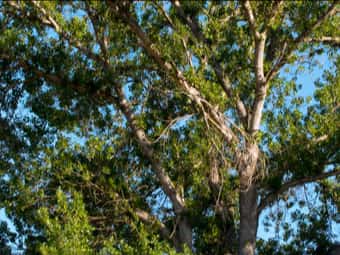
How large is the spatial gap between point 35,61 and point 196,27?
8.80ft

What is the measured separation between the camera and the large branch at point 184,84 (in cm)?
1016

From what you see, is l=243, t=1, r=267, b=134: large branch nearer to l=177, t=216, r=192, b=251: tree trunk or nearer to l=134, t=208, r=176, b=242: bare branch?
l=177, t=216, r=192, b=251: tree trunk

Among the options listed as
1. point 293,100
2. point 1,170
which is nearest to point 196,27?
point 293,100

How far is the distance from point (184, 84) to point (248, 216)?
2341 mm

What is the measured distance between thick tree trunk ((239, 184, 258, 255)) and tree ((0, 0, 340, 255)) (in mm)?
23

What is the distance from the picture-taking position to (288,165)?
1095 cm

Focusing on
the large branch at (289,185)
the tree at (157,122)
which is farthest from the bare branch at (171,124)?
the large branch at (289,185)

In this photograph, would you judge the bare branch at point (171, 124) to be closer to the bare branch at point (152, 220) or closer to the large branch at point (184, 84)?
the large branch at point (184, 84)

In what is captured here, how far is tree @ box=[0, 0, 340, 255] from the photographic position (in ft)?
A: 33.9

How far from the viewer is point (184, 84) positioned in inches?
407

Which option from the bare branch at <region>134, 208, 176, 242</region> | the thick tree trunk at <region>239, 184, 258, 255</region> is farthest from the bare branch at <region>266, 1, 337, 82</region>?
the bare branch at <region>134, 208, 176, 242</region>

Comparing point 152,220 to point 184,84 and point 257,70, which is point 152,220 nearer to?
point 184,84

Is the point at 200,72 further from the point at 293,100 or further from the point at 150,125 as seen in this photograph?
the point at 293,100

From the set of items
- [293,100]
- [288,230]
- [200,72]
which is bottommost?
[288,230]
